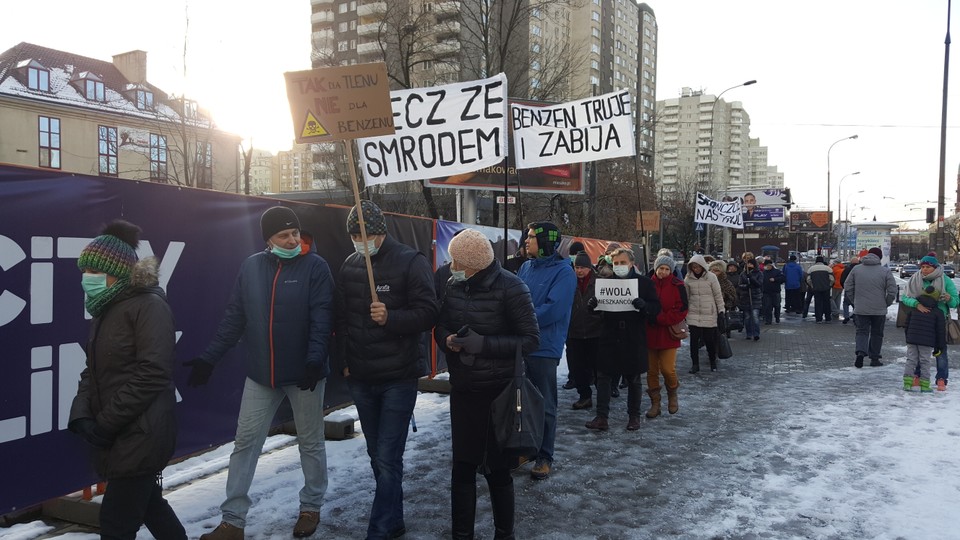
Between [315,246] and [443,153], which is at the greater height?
[443,153]

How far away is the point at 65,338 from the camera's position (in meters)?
3.64

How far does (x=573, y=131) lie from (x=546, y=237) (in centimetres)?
415

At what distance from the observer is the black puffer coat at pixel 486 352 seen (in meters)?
3.69

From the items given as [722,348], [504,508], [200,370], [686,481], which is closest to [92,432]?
[200,370]

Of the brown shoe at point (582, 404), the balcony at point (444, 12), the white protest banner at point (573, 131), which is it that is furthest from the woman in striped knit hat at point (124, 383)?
the balcony at point (444, 12)

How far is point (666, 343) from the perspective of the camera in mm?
7195

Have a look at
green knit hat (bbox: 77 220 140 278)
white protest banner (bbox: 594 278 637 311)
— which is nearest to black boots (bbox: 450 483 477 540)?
green knit hat (bbox: 77 220 140 278)

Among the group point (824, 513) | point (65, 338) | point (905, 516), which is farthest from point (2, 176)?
point (905, 516)

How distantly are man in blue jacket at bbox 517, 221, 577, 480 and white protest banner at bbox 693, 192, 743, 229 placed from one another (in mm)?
17199

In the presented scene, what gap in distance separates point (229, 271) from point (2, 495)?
1.87 m

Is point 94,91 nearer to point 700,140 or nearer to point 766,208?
point 766,208

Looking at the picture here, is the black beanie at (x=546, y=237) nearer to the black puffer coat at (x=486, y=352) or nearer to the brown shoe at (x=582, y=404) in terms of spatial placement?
the black puffer coat at (x=486, y=352)

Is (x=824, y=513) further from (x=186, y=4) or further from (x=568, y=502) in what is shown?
(x=186, y=4)

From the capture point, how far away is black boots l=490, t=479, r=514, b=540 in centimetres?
375
